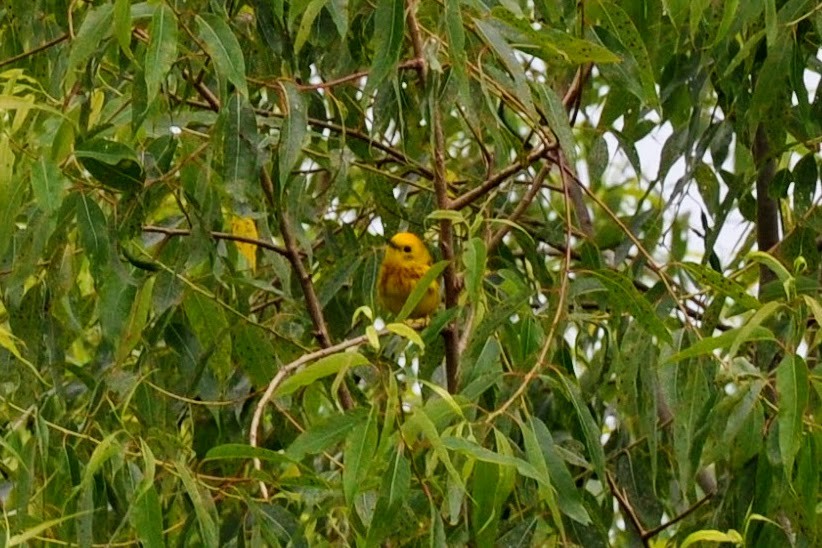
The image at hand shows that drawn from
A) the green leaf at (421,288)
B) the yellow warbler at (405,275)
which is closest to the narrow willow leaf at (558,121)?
the green leaf at (421,288)

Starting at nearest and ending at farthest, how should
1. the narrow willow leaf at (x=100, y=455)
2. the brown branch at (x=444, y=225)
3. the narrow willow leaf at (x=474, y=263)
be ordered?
the narrow willow leaf at (x=100, y=455)
the narrow willow leaf at (x=474, y=263)
the brown branch at (x=444, y=225)

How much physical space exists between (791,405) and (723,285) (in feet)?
0.83

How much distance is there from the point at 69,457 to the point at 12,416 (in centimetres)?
31

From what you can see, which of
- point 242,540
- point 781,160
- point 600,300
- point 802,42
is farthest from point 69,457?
point 781,160

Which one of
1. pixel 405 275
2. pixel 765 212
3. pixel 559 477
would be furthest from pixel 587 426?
pixel 405 275

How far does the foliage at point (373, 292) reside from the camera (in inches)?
79.3

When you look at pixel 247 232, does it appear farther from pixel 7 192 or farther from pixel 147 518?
pixel 147 518

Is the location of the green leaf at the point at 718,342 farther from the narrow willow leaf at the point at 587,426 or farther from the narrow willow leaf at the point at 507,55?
the narrow willow leaf at the point at 507,55

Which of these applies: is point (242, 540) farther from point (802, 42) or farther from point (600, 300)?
point (802, 42)

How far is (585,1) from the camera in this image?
2449mm

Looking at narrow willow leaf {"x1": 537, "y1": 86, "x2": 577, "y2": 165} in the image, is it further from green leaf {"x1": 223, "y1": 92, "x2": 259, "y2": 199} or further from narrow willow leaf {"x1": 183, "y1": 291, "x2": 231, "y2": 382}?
narrow willow leaf {"x1": 183, "y1": 291, "x2": 231, "y2": 382}

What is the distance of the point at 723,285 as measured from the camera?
216cm

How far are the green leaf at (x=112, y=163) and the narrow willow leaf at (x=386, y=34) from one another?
37cm

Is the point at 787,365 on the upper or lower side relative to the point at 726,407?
upper
